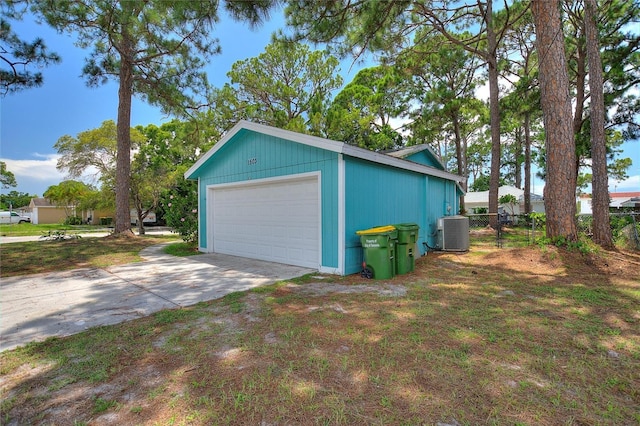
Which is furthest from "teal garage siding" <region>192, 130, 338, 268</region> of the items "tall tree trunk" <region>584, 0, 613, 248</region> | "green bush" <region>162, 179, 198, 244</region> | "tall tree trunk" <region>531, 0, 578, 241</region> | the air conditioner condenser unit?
"tall tree trunk" <region>584, 0, 613, 248</region>

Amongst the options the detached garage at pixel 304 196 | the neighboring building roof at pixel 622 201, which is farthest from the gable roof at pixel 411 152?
the neighboring building roof at pixel 622 201

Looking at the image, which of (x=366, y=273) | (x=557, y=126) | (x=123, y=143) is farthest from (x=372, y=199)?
(x=123, y=143)

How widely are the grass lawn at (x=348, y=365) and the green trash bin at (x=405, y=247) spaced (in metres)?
1.63

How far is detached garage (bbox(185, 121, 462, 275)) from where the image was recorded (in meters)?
6.03

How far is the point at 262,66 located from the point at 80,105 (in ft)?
33.1

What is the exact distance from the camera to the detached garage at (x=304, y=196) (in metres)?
6.03

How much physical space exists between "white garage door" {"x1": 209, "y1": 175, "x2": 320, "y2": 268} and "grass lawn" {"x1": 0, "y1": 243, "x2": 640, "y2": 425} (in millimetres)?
2452

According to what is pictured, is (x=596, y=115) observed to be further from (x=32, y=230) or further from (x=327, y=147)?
(x=32, y=230)

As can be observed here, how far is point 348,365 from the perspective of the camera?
8.19 feet

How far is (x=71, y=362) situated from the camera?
8.50 feet

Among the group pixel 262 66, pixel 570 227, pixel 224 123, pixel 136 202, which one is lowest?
pixel 570 227

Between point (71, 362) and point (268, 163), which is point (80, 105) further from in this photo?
point (71, 362)

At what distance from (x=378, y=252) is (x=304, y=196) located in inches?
84.1

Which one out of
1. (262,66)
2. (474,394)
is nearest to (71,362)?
(474,394)
